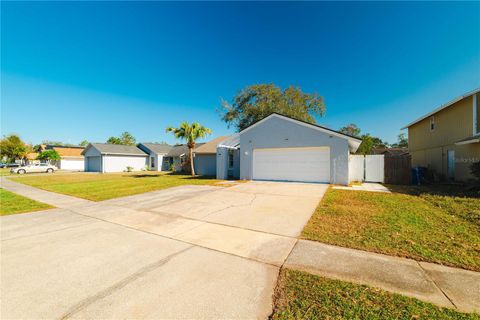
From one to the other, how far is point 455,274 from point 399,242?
1091 millimetres

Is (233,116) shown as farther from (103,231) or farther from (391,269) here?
(391,269)

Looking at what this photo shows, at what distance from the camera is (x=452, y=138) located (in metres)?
13.2

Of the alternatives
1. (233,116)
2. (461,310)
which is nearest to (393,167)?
(461,310)

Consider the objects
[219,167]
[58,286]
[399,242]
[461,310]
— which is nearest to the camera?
[461,310]

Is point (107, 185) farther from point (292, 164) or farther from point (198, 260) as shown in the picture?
point (198, 260)

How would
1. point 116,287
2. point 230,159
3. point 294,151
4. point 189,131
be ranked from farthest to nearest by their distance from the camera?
point 189,131 < point 230,159 < point 294,151 < point 116,287

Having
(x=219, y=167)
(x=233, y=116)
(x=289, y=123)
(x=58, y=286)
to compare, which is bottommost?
(x=58, y=286)

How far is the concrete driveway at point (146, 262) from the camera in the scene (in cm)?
247

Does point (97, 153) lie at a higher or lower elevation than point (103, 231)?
higher

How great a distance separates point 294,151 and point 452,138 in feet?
34.4

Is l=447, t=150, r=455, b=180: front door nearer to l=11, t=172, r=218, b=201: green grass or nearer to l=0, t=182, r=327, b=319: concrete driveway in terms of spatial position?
l=0, t=182, r=327, b=319: concrete driveway

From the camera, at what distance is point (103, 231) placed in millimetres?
5133

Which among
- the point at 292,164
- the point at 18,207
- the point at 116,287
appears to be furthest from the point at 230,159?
the point at 116,287

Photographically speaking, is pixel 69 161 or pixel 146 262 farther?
pixel 69 161
